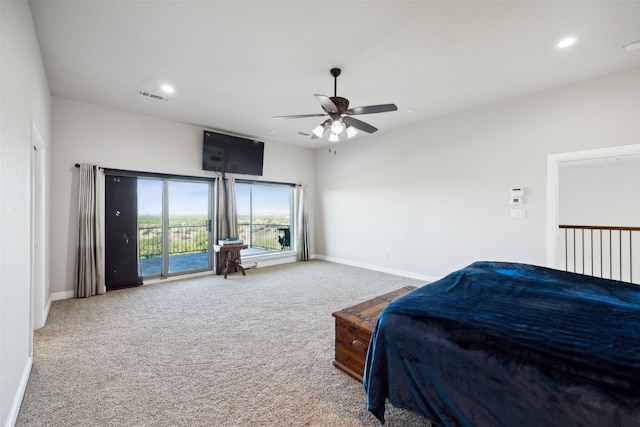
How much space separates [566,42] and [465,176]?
2.14m

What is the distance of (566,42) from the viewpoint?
102 inches

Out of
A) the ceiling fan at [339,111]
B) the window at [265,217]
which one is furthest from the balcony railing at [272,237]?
the ceiling fan at [339,111]

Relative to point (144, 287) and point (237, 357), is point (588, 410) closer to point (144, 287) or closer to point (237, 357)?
point (237, 357)

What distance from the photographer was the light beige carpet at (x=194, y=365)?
5.52ft

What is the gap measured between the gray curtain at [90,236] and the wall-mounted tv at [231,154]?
1.72m

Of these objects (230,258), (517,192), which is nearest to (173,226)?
(230,258)

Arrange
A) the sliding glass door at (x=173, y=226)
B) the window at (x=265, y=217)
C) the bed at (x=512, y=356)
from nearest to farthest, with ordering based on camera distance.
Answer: the bed at (x=512, y=356), the sliding glass door at (x=173, y=226), the window at (x=265, y=217)

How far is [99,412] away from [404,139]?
5438mm

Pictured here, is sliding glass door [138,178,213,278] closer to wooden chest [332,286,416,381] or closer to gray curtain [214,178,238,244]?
gray curtain [214,178,238,244]

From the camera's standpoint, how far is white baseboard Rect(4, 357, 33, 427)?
155 cm

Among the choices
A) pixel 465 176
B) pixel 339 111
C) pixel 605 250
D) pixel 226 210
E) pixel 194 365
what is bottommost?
pixel 194 365

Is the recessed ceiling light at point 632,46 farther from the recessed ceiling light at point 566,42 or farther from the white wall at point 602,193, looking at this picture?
the white wall at point 602,193

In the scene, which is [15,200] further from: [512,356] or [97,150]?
[512,356]

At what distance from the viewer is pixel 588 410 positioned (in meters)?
0.97
